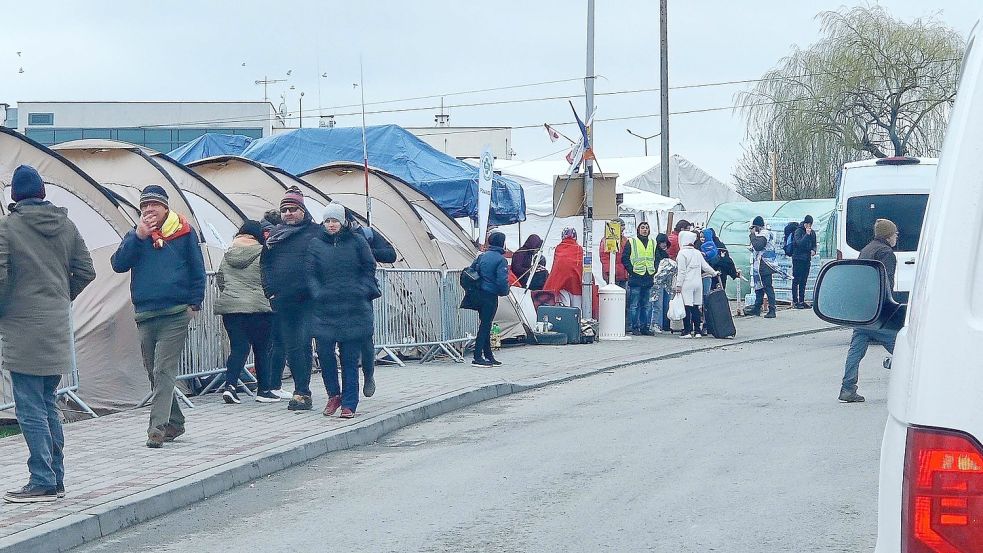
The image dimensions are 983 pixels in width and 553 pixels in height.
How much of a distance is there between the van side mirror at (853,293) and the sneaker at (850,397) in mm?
8914

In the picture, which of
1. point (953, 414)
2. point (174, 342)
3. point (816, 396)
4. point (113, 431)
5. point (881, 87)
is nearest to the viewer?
point (953, 414)

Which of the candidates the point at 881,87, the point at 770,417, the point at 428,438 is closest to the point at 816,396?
the point at 770,417

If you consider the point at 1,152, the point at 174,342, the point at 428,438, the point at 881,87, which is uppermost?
the point at 881,87

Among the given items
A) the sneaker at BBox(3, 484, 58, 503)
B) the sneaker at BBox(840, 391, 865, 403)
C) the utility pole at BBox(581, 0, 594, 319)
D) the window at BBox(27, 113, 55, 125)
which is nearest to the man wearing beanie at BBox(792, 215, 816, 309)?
the utility pole at BBox(581, 0, 594, 319)

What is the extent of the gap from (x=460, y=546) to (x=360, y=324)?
4543 millimetres

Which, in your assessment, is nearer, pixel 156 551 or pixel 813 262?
pixel 156 551

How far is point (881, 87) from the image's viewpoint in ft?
133

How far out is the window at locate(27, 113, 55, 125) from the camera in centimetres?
7744

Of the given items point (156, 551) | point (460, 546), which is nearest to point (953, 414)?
point (460, 546)

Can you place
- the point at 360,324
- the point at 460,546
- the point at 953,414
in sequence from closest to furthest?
the point at 953,414 → the point at 460,546 → the point at 360,324

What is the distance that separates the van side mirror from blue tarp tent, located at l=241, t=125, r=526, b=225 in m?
17.8

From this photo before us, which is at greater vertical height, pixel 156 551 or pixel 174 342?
pixel 174 342

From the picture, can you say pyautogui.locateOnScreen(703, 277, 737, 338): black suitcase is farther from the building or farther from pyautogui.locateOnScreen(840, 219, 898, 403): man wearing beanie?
the building

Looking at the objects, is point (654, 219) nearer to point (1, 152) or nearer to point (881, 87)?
point (881, 87)
